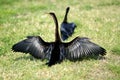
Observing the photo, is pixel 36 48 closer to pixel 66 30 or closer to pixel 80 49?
pixel 80 49

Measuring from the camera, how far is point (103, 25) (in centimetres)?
1262

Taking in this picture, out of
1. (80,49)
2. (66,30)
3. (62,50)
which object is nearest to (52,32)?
(66,30)

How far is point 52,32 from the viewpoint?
1177 cm

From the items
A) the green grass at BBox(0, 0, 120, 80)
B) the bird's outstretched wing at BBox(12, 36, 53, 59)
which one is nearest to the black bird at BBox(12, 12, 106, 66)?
the bird's outstretched wing at BBox(12, 36, 53, 59)

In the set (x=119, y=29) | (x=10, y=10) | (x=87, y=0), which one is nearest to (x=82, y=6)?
(x=87, y=0)

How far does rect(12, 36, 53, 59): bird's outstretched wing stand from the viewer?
28.9 ft

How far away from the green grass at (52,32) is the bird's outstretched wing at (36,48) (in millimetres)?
189

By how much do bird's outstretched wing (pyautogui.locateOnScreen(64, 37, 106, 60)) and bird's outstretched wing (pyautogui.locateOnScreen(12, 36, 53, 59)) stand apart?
0.49 meters

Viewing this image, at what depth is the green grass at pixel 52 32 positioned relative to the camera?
819 centimetres

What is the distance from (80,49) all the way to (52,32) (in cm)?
318

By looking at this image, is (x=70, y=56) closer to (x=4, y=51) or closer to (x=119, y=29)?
(x=4, y=51)

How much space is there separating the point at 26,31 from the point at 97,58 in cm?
370

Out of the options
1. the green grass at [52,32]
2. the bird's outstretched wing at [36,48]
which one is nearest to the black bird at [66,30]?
the green grass at [52,32]

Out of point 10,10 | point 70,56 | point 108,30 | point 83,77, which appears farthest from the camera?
point 10,10
